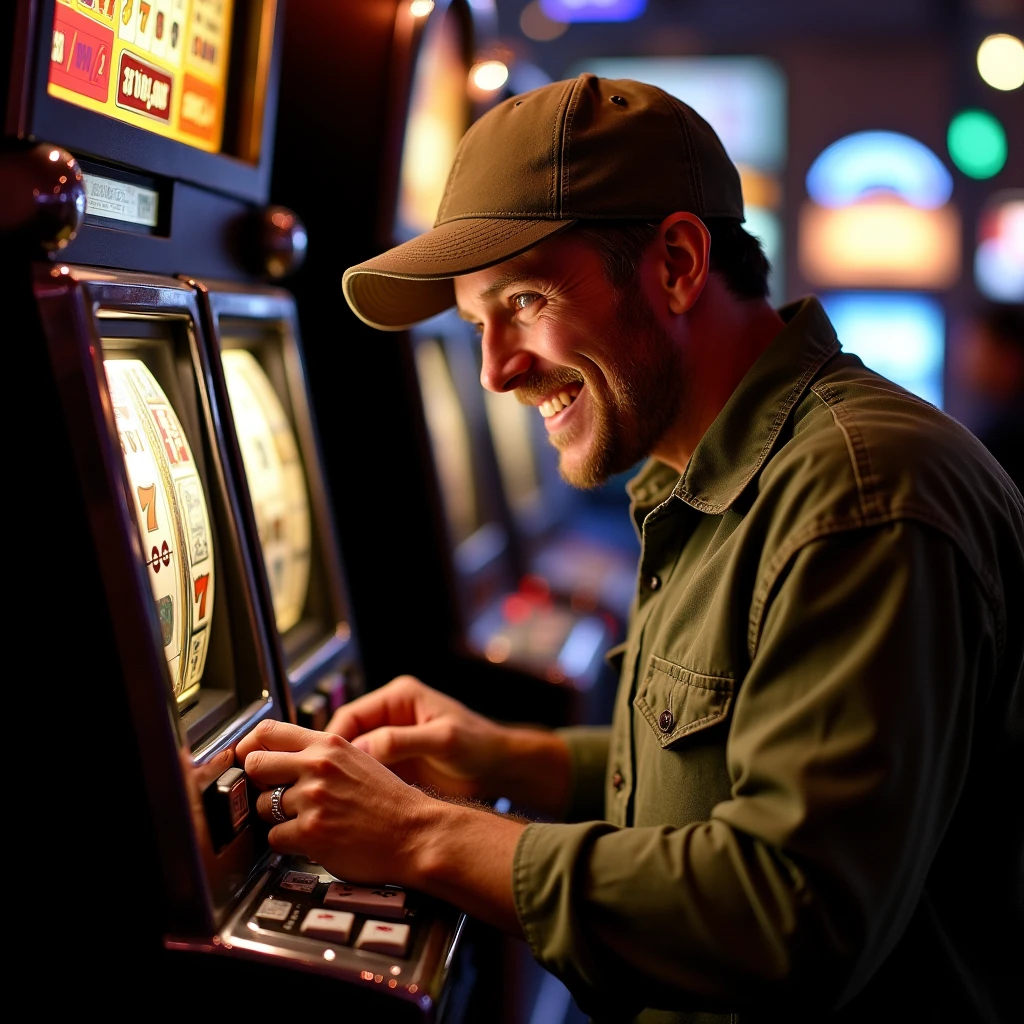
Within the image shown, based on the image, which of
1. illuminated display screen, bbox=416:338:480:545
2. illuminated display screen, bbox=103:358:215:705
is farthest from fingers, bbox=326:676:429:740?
illuminated display screen, bbox=416:338:480:545

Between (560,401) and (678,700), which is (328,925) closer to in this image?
(678,700)

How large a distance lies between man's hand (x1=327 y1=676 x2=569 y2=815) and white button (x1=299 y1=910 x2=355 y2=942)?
41 centimetres

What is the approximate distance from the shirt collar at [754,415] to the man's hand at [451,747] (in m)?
0.49

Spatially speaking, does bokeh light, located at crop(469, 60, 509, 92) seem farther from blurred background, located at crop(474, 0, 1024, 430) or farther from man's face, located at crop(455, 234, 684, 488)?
blurred background, located at crop(474, 0, 1024, 430)

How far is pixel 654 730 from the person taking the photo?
4.73 feet

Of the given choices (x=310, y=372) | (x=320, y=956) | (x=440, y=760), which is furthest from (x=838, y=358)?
(x=310, y=372)

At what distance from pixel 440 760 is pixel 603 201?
0.81 meters

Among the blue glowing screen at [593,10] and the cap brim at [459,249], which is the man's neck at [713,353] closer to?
the cap brim at [459,249]

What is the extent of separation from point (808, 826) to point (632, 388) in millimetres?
637

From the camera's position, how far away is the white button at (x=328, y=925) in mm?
1144

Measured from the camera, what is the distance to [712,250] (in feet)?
5.07

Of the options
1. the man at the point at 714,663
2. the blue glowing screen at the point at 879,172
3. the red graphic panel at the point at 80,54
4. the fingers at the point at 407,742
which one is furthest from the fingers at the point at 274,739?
the blue glowing screen at the point at 879,172

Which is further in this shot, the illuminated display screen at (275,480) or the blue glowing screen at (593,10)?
the blue glowing screen at (593,10)

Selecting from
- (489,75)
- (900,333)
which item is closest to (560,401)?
(489,75)
